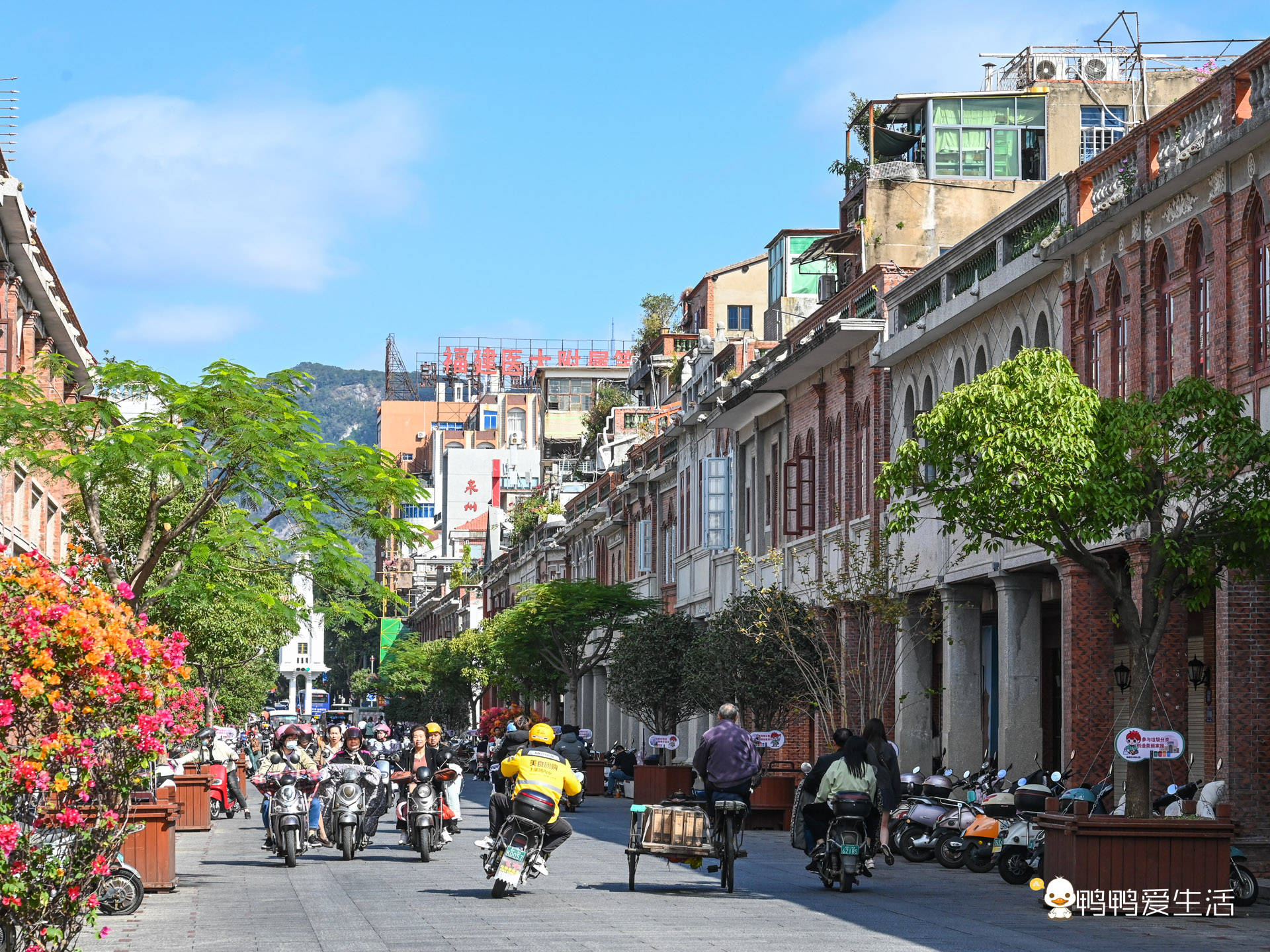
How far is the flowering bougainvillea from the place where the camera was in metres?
9.73

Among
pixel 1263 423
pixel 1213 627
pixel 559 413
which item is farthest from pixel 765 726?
pixel 559 413

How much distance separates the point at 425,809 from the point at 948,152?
2667 cm

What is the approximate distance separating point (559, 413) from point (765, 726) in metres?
77.0

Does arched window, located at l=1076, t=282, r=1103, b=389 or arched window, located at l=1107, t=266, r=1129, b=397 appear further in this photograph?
arched window, located at l=1076, t=282, r=1103, b=389

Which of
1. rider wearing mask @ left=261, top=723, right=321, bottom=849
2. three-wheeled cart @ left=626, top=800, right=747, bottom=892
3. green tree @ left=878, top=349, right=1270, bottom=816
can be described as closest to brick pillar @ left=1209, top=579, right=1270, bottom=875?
green tree @ left=878, top=349, right=1270, bottom=816

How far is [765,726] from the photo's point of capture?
3444 centimetres

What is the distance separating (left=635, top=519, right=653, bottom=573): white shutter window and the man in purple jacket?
39.2 m

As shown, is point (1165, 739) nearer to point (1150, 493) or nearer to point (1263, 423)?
point (1150, 493)

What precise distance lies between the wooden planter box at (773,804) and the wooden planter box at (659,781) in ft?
18.0

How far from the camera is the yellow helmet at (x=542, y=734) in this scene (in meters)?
17.4

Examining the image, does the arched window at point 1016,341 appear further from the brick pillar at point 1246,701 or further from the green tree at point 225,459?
the green tree at point 225,459

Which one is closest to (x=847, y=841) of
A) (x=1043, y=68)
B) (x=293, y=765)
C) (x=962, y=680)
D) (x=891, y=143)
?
(x=293, y=765)

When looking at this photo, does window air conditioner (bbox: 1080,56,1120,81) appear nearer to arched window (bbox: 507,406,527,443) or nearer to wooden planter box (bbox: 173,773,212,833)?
wooden planter box (bbox: 173,773,212,833)

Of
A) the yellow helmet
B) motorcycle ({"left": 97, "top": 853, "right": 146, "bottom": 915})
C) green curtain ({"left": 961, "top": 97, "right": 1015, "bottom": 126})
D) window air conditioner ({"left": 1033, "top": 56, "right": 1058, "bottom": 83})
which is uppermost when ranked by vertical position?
window air conditioner ({"left": 1033, "top": 56, "right": 1058, "bottom": 83})
